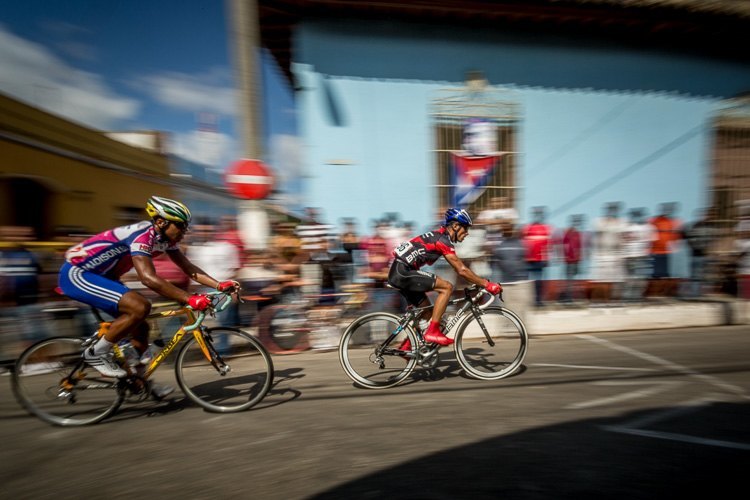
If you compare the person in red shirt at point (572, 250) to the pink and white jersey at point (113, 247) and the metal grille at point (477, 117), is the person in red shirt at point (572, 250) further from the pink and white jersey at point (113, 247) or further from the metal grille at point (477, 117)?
the pink and white jersey at point (113, 247)

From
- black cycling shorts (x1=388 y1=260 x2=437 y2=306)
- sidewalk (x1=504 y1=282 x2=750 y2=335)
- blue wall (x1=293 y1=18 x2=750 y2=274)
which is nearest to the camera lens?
black cycling shorts (x1=388 y1=260 x2=437 y2=306)

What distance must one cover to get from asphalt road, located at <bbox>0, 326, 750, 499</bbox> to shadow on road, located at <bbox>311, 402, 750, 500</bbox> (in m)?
0.01

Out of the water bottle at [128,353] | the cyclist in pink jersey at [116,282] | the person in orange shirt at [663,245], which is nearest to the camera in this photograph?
the cyclist in pink jersey at [116,282]

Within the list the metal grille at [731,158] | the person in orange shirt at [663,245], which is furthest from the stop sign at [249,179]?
the metal grille at [731,158]

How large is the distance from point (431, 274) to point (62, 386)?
3.50m

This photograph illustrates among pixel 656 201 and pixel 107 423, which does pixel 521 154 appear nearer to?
pixel 656 201

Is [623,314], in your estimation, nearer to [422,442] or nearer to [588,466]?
[588,466]

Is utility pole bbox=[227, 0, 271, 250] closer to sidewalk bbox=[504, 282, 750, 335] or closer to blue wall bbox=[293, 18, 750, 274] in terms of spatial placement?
blue wall bbox=[293, 18, 750, 274]

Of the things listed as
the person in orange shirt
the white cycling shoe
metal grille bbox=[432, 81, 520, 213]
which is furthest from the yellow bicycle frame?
the person in orange shirt

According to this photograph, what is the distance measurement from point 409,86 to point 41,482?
8.99 meters

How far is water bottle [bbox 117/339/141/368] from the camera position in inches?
149

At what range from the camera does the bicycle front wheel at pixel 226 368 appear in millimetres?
3963

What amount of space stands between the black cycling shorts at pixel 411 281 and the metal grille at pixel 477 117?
5100 mm

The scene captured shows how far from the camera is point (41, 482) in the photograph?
290 centimetres
